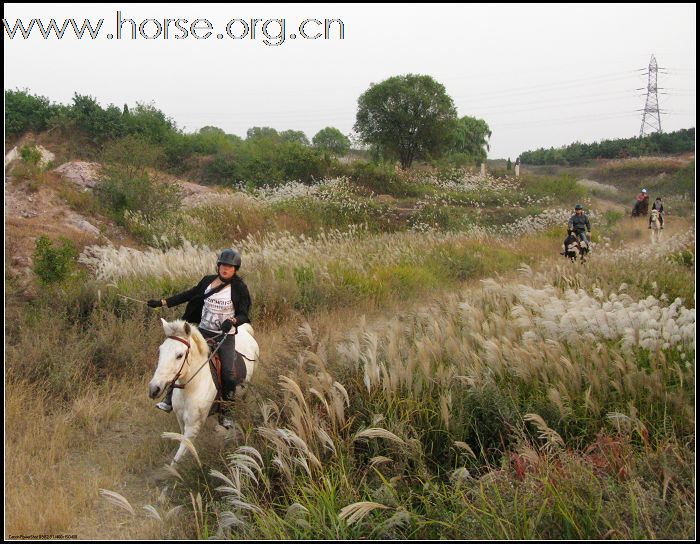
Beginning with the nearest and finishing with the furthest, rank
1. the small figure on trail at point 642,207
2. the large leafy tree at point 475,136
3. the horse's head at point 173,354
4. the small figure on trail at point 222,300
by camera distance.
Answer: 1. the horse's head at point 173,354
2. the small figure on trail at point 222,300
3. the small figure on trail at point 642,207
4. the large leafy tree at point 475,136

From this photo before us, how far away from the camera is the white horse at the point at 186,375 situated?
4375mm

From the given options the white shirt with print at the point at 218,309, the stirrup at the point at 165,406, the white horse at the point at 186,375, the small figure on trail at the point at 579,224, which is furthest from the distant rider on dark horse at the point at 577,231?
the stirrup at the point at 165,406

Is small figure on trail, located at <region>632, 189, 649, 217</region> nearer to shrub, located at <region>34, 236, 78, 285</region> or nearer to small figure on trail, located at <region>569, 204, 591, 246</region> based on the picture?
small figure on trail, located at <region>569, 204, 591, 246</region>

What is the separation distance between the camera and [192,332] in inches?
186

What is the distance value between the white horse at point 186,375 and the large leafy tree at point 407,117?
3967cm

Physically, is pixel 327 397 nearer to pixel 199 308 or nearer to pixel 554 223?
pixel 199 308

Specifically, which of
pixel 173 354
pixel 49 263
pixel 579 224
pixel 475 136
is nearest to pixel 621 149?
pixel 475 136

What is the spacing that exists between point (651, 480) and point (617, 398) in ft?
3.92

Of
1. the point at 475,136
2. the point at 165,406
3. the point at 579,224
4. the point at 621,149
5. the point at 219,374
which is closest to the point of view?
the point at 165,406

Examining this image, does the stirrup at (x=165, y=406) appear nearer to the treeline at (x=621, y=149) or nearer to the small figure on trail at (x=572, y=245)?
the small figure on trail at (x=572, y=245)

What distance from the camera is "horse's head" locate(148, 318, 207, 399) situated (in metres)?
4.24

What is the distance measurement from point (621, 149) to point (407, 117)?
33.5 m

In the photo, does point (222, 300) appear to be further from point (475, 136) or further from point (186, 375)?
point (475, 136)

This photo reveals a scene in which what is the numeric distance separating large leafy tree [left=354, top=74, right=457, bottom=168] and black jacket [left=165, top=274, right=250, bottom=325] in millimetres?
38783
